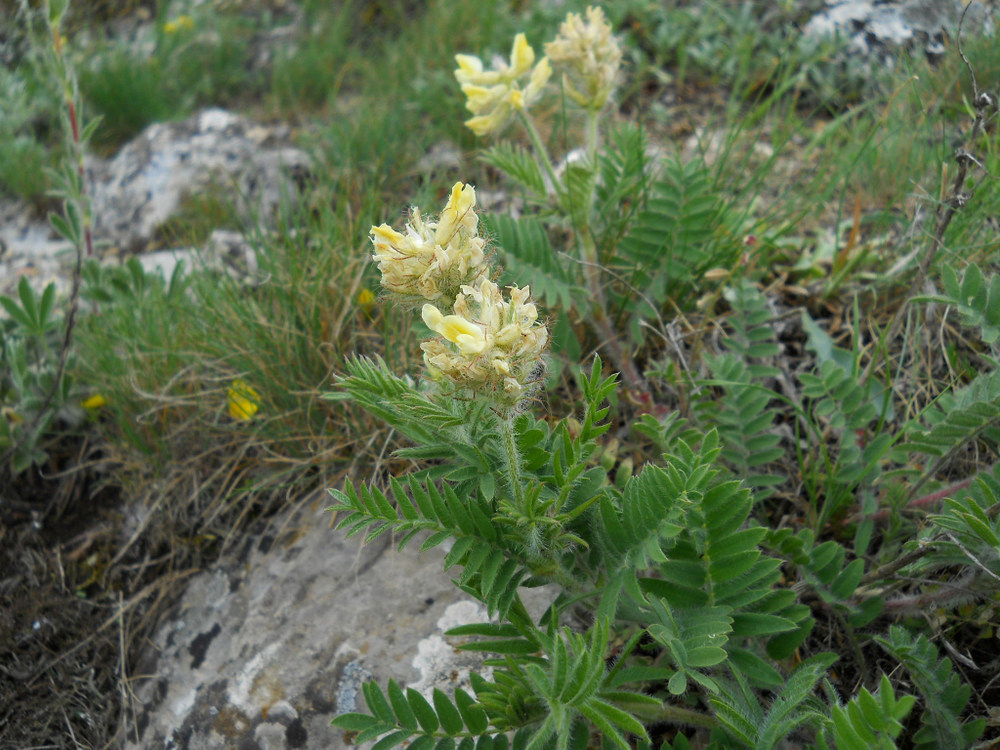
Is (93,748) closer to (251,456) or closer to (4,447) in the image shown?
(251,456)

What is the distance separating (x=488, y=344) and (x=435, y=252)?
0.67 ft

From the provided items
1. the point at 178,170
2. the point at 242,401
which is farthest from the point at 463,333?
the point at 178,170

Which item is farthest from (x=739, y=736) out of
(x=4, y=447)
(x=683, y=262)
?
(x=4, y=447)

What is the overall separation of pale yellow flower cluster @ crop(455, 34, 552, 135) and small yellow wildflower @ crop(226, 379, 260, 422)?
104 centimetres

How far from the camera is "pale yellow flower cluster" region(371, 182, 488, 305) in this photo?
1184 millimetres

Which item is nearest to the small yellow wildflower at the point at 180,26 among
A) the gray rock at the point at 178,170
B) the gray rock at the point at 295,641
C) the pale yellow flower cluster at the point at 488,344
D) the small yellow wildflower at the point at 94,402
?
the gray rock at the point at 178,170

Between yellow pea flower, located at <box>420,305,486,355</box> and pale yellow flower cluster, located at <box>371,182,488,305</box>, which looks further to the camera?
pale yellow flower cluster, located at <box>371,182,488,305</box>

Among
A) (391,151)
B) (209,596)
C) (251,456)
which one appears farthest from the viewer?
(391,151)

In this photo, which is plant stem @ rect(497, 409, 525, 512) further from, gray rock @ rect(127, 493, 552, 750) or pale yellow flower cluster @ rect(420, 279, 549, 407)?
gray rock @ rect(127, 493, 552, 750)

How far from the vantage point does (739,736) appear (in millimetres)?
1230

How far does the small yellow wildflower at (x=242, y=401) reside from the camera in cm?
224

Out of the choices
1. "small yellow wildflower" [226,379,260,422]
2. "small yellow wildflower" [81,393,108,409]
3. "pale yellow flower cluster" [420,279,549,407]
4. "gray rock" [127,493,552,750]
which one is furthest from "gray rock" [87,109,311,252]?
"pale yellow flower cluster" [420,279,549,407]

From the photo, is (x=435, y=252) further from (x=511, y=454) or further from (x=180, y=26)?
(x=180, y=26)

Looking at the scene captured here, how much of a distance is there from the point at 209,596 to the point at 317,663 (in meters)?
0.51
